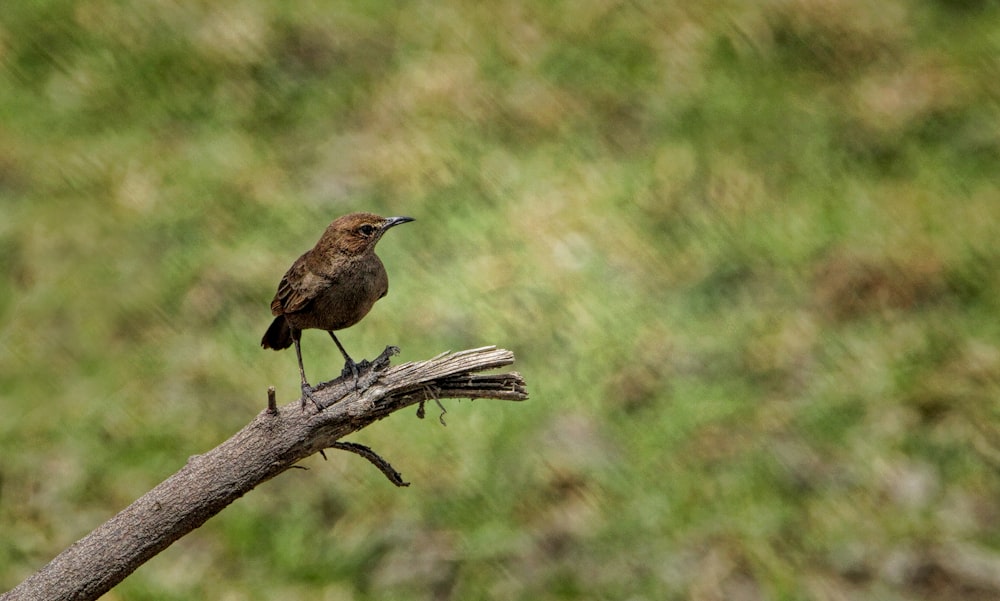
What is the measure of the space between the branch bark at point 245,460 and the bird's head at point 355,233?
42 centimetres

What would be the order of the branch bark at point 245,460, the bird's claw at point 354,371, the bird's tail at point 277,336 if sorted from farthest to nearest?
1. the bird's tail at point 277,336
2. the bird's claw at point 354,371
3. the branch bark at point 245,460

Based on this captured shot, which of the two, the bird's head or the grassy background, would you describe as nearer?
the bird's head

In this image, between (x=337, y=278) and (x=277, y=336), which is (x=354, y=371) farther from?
(x=277, y=336)

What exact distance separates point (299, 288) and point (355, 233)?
0.24m

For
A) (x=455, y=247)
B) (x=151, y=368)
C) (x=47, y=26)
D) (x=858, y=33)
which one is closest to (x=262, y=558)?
(x=151, y=368)

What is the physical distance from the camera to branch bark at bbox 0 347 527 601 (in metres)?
3.16

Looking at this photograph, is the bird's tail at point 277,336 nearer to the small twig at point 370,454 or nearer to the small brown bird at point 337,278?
the small brown bird at point 337,278

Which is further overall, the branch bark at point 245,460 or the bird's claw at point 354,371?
the bird's claw at point 354,371

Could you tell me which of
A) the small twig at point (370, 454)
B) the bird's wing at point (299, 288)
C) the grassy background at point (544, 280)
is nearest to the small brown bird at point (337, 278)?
the bird's wing at point (299, 288)

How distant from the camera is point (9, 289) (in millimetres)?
7383

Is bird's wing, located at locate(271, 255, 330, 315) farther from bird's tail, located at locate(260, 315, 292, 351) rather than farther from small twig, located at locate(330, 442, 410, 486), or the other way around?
small twig, located at locate(330, 442, 410, 486)

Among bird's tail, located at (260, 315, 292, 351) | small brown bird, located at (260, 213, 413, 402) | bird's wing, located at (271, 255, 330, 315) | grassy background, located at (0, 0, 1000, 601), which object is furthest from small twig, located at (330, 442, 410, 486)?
grassy background, located at (0, 0, 1000, 601)

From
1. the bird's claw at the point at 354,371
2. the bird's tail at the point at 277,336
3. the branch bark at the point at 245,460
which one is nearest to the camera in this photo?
the branch bark at the point at 245,460

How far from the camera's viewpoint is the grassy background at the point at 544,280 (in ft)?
20.3
